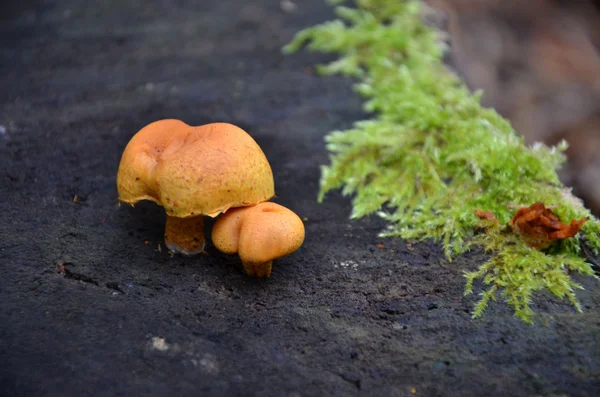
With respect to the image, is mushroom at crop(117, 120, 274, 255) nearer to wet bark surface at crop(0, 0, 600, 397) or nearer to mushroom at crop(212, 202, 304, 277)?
mushroom at crop(212, 202, 304, 277)

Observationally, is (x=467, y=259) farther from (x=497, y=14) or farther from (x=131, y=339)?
(x=497, y=14)

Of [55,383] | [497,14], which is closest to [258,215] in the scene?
[55,383]

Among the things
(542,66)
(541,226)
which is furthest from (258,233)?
(542,66)

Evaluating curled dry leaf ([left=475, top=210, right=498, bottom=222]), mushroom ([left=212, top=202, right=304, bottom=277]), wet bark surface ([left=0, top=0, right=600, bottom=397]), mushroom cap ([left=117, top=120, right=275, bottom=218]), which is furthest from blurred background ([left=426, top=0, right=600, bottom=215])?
mushroom ([left=212, top=202, right=304, bottom=277])

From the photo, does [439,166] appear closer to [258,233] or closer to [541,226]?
[541,226]

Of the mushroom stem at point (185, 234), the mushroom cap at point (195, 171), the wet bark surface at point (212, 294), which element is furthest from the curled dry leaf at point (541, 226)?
the mushroom stem at point (185, 234)
